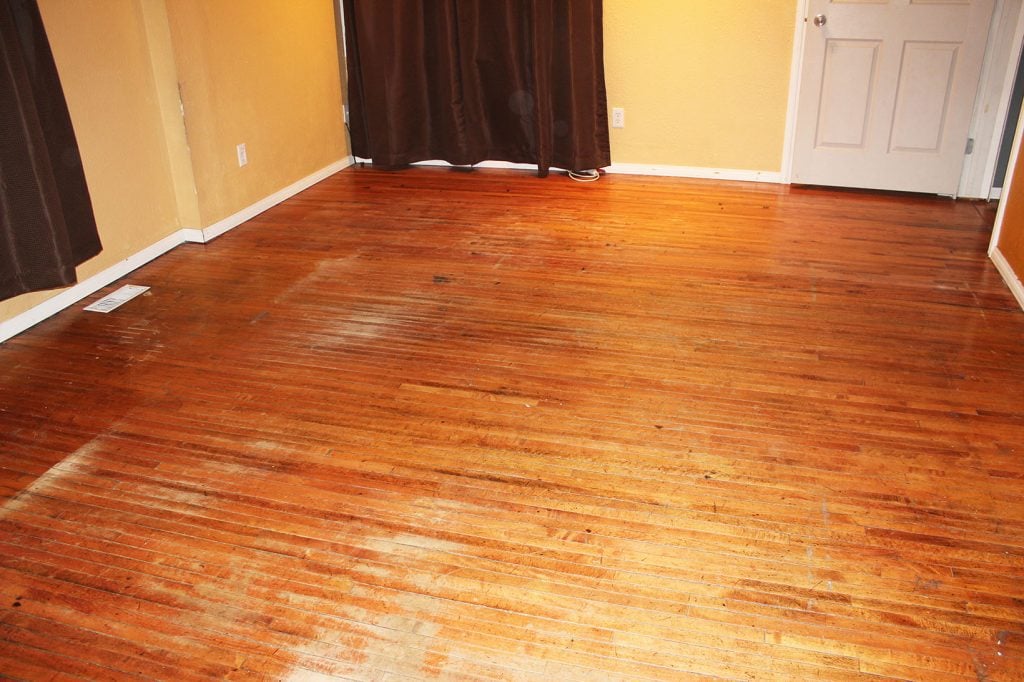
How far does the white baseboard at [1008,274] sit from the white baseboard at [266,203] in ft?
11.9

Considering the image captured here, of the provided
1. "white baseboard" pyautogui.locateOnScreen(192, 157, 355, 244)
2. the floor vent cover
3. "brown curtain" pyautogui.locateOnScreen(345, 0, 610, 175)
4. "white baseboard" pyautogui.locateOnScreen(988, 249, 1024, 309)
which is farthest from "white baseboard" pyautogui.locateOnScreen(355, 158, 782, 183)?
the floor vent cover

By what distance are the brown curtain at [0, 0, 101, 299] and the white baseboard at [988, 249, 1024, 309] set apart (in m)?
3.77

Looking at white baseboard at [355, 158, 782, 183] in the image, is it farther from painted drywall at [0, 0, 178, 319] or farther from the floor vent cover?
the floor vent cover

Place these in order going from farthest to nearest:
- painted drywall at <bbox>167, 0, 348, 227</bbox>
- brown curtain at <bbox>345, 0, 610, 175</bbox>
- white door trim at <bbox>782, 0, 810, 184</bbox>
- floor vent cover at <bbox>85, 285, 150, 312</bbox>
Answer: brown curtain at <bbox>345, 0, 610, 175</bbox>
white door trim at <bbox>782, 0, 810, 184</bbox>
painted drywall at <bbox>167, 0, 348, 227</bbox>
floor vent cover at <bbox>85, 285, 150, 312</bbox>

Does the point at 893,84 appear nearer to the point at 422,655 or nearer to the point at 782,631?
the point at 782,631

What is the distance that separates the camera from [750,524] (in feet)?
→ 6.86

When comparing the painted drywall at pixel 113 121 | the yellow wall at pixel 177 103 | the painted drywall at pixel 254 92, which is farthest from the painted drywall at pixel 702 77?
the painted drywall at pixel 113 121

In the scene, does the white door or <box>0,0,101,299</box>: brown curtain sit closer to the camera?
Answer: <box>0,0,101,299</box>: brown curtain

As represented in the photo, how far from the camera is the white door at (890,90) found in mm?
4207

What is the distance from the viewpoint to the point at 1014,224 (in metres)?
3.49

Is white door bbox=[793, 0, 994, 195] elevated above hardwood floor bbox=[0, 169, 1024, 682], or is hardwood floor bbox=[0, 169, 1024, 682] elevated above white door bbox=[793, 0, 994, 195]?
white door bbox=[793, 0, 994, 195]

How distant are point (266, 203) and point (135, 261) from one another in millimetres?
925

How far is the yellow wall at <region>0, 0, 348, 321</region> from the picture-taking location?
3377 mm

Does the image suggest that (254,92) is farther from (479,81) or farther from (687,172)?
(687,172)
